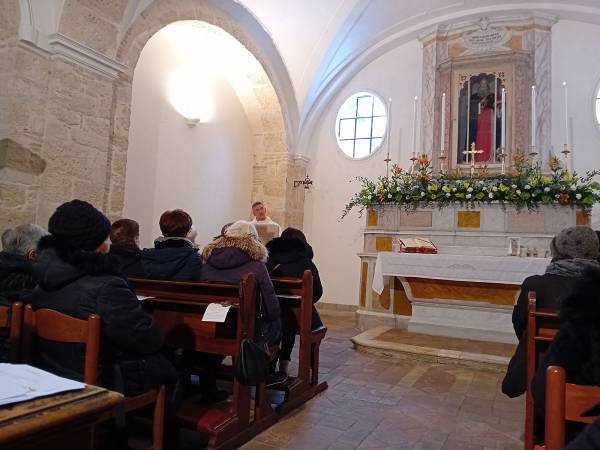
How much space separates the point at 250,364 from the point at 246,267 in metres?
0.82

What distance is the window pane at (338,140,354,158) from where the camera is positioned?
11.1 m

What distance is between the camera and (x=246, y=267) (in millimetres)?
3506

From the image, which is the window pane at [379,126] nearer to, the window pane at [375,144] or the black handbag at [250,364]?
the window pane at [375,144]

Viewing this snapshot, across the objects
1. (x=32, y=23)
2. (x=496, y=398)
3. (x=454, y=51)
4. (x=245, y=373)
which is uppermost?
(x=454, y=51)

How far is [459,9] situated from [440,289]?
643cm

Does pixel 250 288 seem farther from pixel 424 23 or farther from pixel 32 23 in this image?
pixel 424 23

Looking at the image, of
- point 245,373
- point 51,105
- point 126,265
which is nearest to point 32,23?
point 51,105

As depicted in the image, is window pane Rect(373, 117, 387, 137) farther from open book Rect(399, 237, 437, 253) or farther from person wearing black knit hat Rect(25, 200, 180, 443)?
person wearing black knit hat Rect(25, 200, 180, 443)

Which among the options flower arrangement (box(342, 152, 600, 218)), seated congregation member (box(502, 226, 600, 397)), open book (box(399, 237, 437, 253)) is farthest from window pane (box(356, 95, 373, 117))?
seated congregation member (box(502, 226, 600, 397))

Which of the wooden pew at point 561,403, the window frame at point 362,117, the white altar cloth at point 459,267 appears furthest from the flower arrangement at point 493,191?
the wooden pew at point 561,403

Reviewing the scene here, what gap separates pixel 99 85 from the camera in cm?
589

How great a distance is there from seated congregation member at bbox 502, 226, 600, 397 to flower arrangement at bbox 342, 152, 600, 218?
13.0ft

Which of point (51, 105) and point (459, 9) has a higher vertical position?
point (459, 9)

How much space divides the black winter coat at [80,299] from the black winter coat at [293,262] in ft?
7.35
